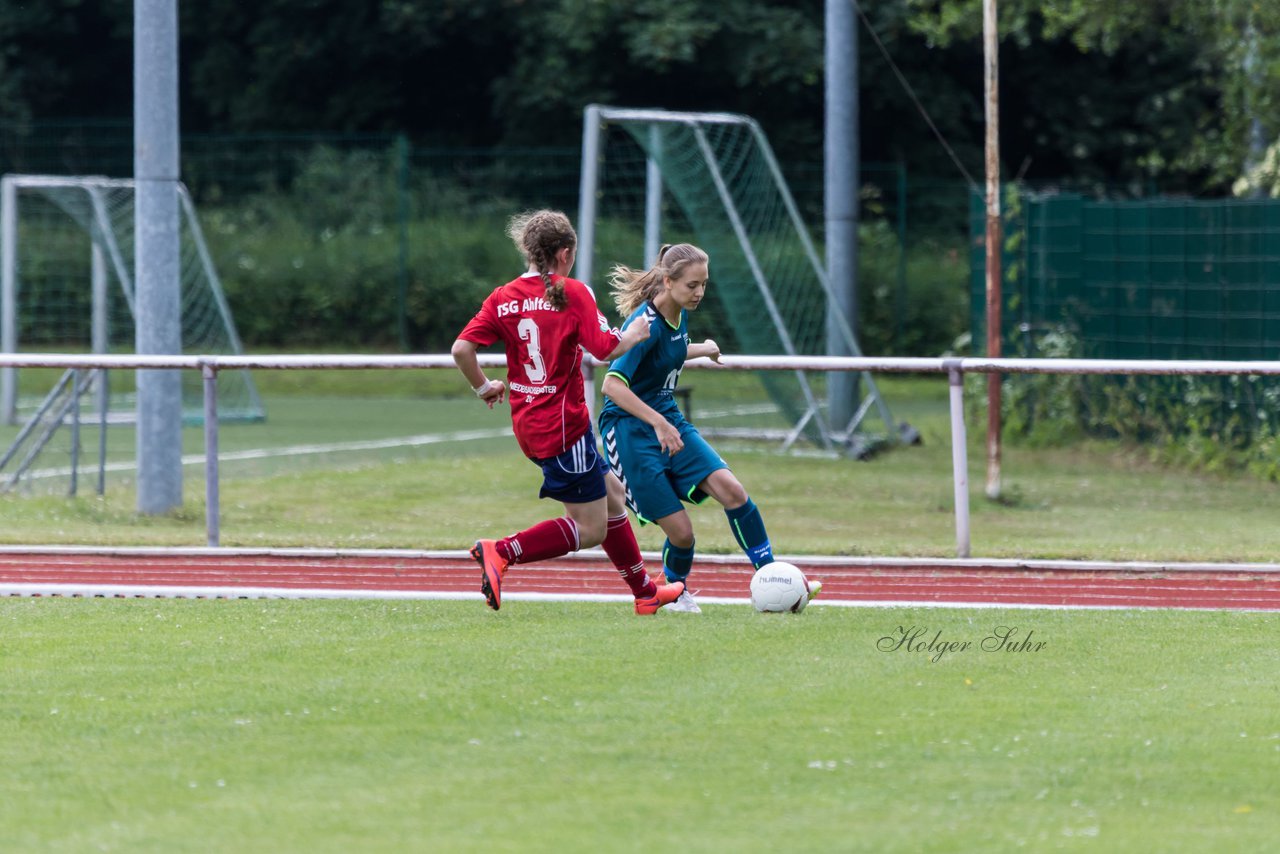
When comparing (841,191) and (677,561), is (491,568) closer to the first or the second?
(677,561)

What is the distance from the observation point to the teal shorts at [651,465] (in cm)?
787

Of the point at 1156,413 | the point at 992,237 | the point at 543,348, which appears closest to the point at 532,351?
the point at 543,348

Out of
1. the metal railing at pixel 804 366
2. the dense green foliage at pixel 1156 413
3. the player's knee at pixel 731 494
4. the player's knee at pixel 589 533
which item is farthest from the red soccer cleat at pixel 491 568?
the dense green foliage at pixel 1156 413

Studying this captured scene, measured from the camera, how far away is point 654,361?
7.79 m

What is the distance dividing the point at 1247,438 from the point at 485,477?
6267 millimetres

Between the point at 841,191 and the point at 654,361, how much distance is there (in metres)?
10.1

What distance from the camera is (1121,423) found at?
668 inches

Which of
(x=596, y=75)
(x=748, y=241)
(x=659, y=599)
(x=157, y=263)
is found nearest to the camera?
(x=659, y=599)

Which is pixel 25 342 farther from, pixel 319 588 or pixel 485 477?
pixel 319 588

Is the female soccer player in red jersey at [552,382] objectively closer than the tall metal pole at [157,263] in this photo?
Yes

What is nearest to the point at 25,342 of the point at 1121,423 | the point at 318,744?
the point at 1121,423

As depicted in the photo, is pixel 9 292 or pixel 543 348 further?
pixel 9 292

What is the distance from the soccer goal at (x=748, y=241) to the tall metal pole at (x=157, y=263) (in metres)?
3.11

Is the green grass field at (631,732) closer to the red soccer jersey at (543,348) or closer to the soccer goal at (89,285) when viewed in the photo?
the red soccer jersey at (543,348)
